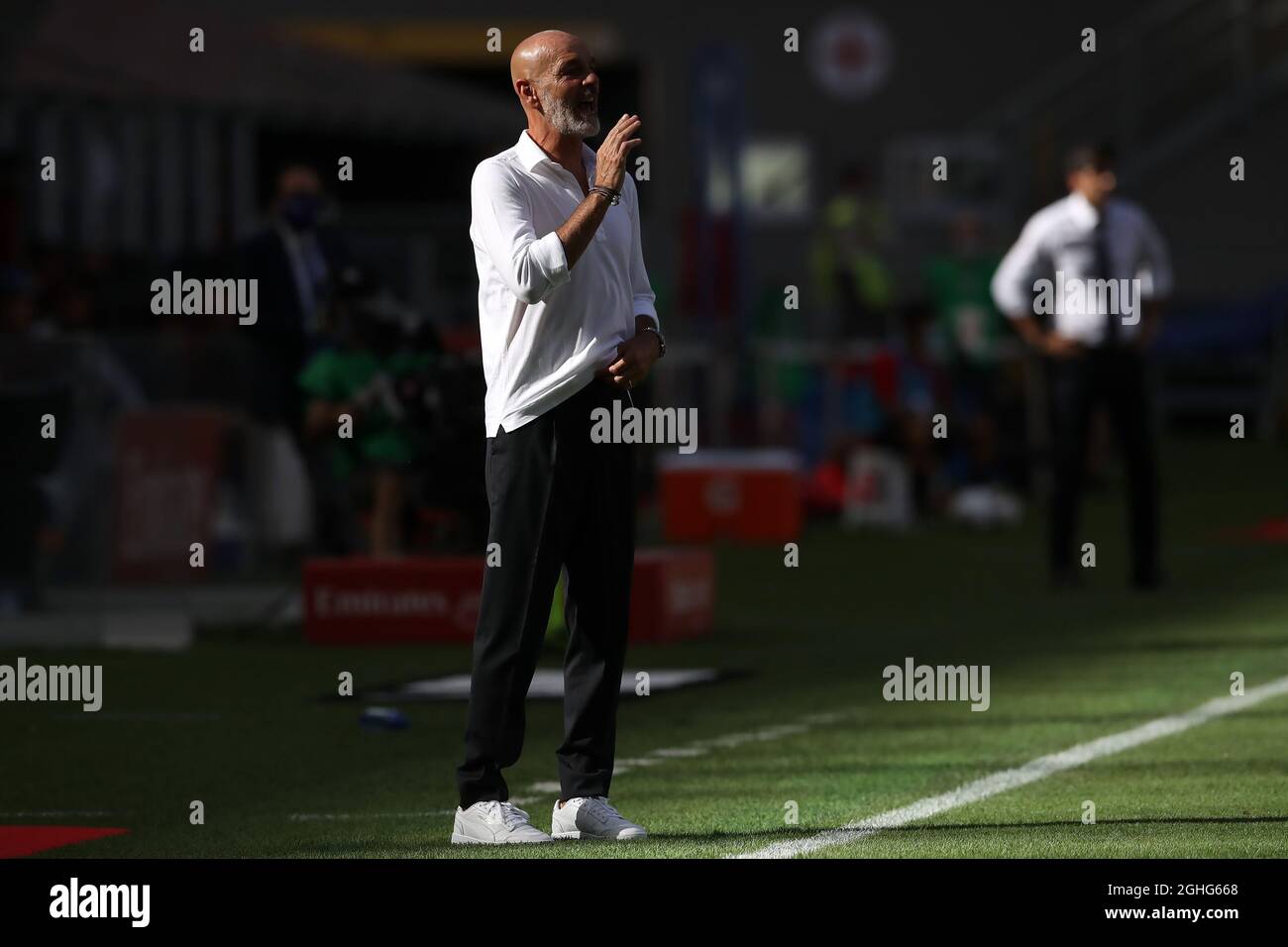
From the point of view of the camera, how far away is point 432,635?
500 inches

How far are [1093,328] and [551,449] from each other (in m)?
8.26

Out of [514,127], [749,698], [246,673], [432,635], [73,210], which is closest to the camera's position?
[749,698]

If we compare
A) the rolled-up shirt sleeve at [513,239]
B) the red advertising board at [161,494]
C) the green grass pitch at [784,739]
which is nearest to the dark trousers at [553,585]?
the green grass pitch at [784,739]

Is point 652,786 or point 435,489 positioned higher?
point 435,489

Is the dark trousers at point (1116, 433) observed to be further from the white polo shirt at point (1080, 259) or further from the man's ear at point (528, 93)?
the man's ear at point (528, 93)

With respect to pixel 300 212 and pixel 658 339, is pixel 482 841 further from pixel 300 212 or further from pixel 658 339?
pixel 300 212

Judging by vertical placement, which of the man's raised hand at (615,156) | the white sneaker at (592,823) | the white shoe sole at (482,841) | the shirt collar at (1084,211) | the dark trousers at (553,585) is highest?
the shirt collar at (1084,211)

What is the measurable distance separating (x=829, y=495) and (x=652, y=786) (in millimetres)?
13388

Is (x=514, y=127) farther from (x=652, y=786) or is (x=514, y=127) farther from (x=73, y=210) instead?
(x=652, y=786)

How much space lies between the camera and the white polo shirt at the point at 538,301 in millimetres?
6797

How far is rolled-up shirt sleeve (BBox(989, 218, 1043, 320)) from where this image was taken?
14.8 metres

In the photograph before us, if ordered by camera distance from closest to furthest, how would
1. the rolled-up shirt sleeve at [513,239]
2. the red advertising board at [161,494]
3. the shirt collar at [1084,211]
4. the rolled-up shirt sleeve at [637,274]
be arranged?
the rolled-up shirt sleeve at [513,239] < the rolled-up shirt sleeve at [637,274] < the red advertising board at [161,494] < the shirt collar at [1084,211]
